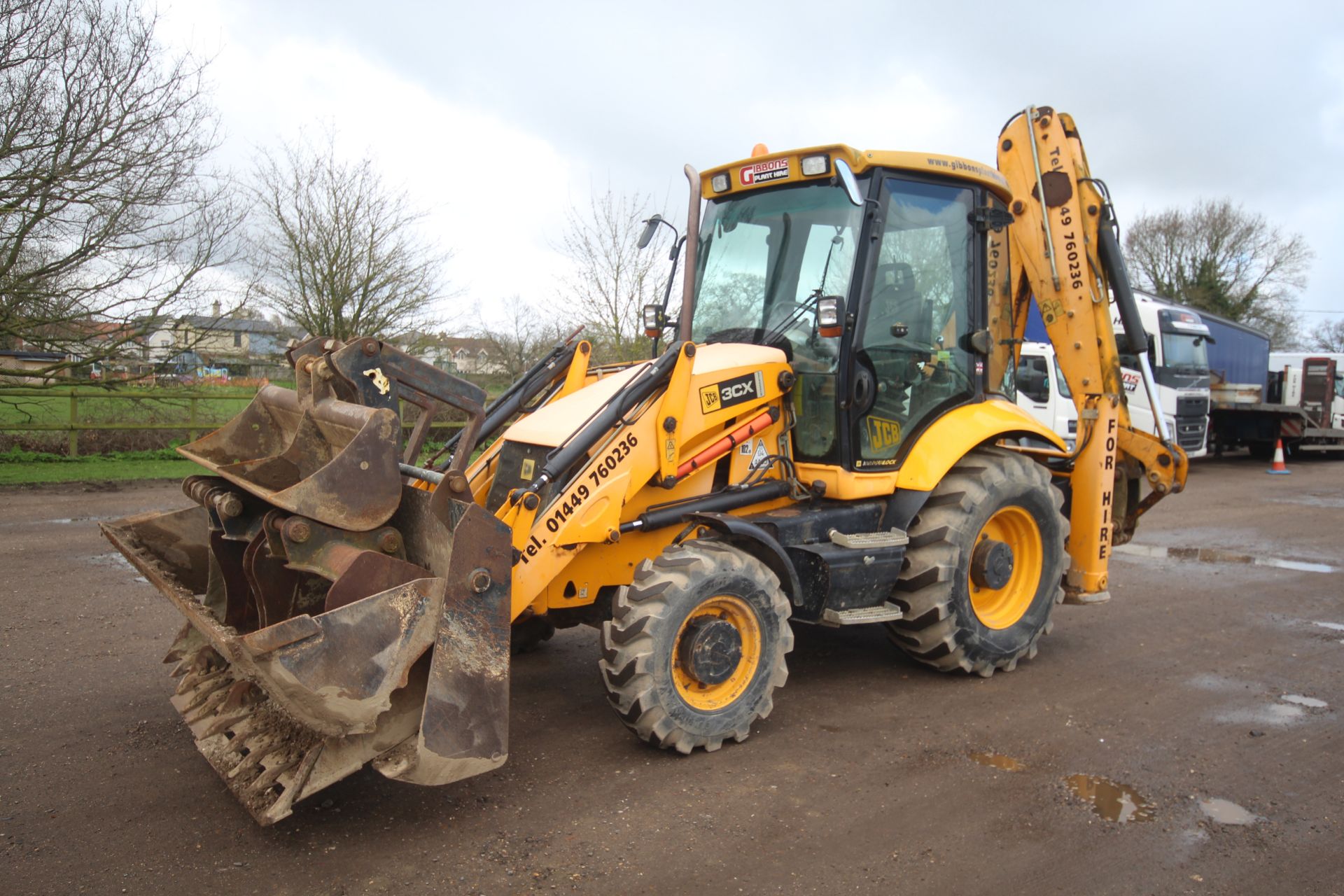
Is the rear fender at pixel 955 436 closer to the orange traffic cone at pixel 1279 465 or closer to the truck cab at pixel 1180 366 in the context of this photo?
the truck cab at pixel 1180 366

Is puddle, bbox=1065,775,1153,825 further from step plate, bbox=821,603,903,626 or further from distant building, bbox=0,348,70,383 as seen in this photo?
distant building, bbox=0,348,70,383

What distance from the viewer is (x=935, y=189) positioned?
5.57 meters

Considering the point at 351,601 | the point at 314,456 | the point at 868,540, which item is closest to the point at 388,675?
the point at 351,601

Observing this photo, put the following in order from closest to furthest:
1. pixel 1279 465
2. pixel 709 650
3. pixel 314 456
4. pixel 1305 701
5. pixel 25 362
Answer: pixel 314 456, pixel 709 650, pixel 1305 701, pixel 25 362, pixel 1279 465

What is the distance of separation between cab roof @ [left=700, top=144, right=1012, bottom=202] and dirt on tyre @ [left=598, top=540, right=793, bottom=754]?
2.07 meters

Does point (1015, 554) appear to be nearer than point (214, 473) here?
No

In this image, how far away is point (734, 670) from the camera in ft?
14.7

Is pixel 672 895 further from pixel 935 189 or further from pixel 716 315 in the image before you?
pixel 935 189

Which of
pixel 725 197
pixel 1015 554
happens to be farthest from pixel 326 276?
pixel 1015 554

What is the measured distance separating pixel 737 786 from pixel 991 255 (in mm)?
4105

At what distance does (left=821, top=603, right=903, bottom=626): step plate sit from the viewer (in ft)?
16.2

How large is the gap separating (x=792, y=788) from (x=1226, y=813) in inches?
68.1

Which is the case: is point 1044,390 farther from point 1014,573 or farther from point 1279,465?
point 1014,573

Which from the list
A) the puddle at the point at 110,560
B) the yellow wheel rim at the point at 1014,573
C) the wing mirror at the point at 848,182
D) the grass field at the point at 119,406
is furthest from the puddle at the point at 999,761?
the grass field at the point at 119,406
